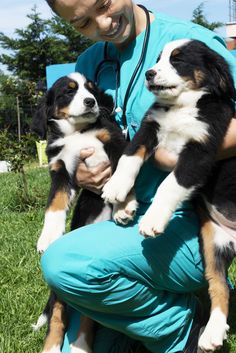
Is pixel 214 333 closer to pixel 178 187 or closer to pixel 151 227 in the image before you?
pixel 151 227

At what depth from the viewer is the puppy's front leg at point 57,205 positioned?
2.88 meters

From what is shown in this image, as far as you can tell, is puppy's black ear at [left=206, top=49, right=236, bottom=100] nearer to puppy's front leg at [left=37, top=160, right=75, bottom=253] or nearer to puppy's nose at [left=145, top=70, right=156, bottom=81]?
puppy's nose at [left=145, top=70, right=156, bottom=81]

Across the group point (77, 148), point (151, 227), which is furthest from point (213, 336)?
point (77, 148)

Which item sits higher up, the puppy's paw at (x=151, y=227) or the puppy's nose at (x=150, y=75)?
the puppy's nose at (x=150, y=75)

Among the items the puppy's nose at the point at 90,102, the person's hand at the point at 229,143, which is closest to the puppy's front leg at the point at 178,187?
the person's hand at the point at 229,143

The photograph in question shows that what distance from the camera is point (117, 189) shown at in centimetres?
254

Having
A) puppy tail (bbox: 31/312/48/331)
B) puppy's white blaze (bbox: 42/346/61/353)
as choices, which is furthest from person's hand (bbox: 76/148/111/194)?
puppy's white blaze (bbox: 42/346/61/353)

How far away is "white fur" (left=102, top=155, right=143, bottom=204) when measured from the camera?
2.54 meters

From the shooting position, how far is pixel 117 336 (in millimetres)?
3004

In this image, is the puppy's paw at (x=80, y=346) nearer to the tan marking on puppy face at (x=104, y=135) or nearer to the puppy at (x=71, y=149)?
the puppy at (x=71, y=149)

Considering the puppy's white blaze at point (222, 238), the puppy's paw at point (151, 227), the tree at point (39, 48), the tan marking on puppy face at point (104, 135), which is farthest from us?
the tree at point (39, 48)

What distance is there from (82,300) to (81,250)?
0.24m

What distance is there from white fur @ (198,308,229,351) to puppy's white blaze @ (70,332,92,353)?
24.3 inches

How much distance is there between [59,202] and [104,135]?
1.56 ft
